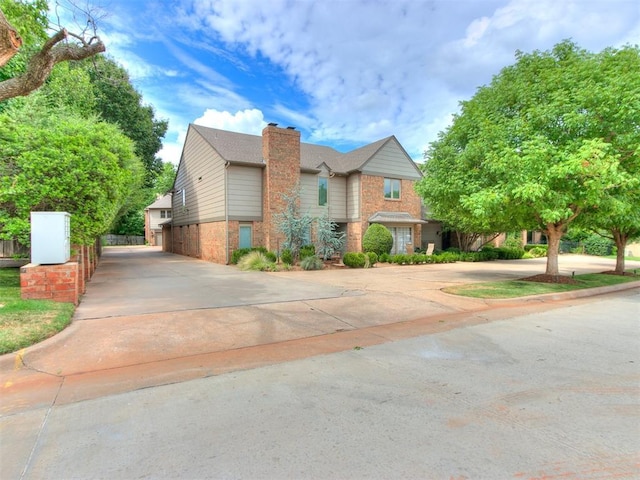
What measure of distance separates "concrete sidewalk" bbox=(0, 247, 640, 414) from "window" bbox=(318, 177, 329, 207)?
980cm

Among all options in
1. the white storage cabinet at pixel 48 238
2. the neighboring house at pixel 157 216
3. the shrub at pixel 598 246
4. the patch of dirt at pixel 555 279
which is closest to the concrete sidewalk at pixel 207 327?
the white storage cabinet at pixel 48 238

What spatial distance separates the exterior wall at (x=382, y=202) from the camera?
66.8 ft

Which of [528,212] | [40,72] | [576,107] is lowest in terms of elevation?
[528,212]

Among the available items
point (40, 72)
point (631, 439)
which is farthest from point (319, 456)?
point (40, 72)

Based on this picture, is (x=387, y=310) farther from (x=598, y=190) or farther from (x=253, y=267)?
(x=253, y=267)

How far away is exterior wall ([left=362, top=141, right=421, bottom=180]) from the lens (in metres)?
20.7

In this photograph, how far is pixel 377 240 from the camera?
1877 centimetres

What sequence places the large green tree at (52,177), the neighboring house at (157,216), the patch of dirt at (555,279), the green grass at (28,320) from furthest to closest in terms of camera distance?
the neighboring house at (157,216)
the patch of dirt at (555,279)
the large green tree at (52,177)
the green grass at (28,320)

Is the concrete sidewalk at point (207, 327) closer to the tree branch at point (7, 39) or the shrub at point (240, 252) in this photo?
the tree branch at point (7, 39)

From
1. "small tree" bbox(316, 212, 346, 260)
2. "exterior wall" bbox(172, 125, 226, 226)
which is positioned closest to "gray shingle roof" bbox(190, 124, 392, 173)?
"exterior wall" bbox(172, 125, 226, 226)

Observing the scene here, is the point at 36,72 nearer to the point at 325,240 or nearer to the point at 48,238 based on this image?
the point at 48,238

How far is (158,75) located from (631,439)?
13.3 meters

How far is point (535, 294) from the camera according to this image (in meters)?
9.39

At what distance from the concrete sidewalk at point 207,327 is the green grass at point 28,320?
0.18 metres
